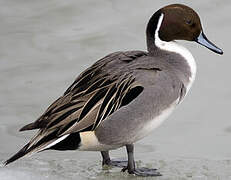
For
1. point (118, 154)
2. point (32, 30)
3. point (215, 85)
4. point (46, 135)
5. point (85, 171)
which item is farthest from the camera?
point (32, 30)

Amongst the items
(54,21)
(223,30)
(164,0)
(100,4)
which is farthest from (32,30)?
(223,30)

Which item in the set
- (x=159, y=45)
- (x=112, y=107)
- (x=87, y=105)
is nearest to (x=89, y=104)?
(x=87, y=105)

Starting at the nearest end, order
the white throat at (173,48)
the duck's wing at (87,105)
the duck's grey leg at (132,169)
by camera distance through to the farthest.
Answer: the duck's wing at (87,105) < the duck's grey leg at (132,169) < the white throat at (173,48)

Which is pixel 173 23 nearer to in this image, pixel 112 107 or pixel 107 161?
pixel 112 107

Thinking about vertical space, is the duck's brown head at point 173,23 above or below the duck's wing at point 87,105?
above

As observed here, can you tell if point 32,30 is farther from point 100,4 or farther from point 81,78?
point 81,78

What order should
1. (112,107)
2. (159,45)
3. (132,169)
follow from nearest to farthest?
(112,107) < (132,169) < (159,45)

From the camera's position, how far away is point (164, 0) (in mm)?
7938

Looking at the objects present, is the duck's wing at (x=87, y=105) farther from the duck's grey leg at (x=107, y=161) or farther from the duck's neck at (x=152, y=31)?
the duck's grey leg at (x=107, y=161)

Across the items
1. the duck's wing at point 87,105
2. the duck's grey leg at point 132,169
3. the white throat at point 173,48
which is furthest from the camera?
the white throat at point 173,48

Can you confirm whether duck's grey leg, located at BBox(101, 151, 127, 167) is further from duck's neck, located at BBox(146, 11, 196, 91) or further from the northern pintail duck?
duck's neck, located at BBox(146, 11, 196, 91)

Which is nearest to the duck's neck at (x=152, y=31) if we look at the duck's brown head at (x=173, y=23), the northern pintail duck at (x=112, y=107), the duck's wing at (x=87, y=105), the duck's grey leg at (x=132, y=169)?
the duck's brown head at (x=173, y=23)

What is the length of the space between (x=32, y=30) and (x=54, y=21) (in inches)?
9.4

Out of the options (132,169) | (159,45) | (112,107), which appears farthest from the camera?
(159,45)
